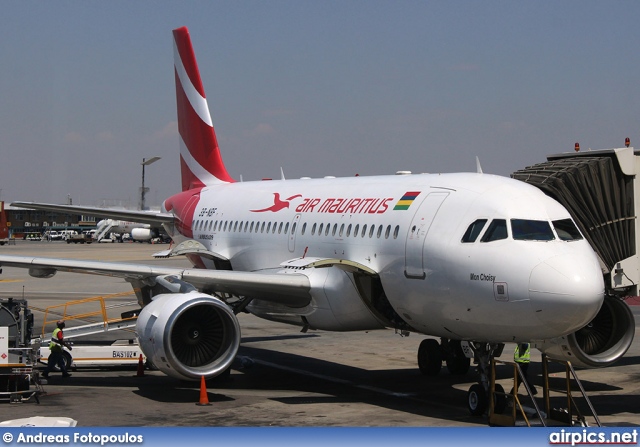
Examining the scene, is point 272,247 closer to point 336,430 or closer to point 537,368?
point 537,368

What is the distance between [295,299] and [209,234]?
735 cm

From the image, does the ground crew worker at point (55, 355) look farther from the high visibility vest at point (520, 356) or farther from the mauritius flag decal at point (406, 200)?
the high visibility vest at point (520, 356)

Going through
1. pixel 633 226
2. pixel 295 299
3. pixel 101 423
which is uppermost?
pixel 633 226

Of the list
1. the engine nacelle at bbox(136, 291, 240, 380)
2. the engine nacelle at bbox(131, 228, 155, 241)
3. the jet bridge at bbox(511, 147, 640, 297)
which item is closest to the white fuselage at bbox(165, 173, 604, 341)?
the jet bridge at bbox(511, 147, 640, 297)

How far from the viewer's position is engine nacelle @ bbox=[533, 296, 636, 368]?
20.0 meters

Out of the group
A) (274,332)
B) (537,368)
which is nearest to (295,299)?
(537,368)

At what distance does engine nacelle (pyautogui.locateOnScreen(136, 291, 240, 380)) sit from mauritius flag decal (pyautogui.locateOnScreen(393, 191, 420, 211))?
4173 millimetres

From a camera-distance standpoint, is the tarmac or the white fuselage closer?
the white fuselage

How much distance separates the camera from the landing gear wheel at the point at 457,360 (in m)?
23.2

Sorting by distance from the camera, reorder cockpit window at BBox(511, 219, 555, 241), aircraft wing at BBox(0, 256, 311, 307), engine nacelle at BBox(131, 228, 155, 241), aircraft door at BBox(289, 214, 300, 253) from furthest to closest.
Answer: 1. engine nacelle at BBox(131, 228, 155, 241)
2. aircraft door at BBox(289, 214, 300, 253)
3. aircraft wing at BBox(0, 256, 311, 307)
4. cockpit window at BBox(511, 219, 555, 241)

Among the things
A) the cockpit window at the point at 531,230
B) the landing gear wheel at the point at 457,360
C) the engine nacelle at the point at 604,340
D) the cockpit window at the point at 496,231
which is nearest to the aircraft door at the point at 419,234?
the cockpit window at the point at 496,231

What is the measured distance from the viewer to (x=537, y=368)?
81.6 feet

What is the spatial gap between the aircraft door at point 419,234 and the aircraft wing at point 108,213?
1437cm

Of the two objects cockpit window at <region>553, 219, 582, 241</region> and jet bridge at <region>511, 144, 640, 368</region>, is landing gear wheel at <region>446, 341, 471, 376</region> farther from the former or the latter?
cockpit window at <region>553, 219, 582, 241</region>
